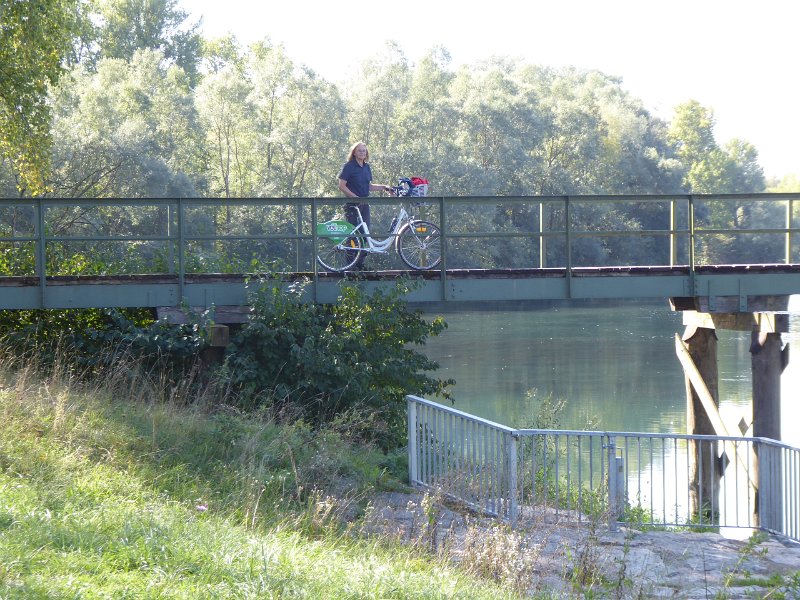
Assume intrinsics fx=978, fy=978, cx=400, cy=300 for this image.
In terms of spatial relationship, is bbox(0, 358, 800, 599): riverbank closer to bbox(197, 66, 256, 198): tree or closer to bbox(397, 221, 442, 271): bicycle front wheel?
bbox(397, 221, 442, 271): bicycle front wheel

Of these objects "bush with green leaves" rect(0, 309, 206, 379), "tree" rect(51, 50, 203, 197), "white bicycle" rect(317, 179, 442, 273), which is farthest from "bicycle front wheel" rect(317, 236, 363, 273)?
"tree" rect(51, 50, 203, 197)

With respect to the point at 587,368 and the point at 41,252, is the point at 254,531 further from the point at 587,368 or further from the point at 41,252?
the point at 587,368

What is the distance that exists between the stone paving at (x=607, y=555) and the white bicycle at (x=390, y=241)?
15.6 ft

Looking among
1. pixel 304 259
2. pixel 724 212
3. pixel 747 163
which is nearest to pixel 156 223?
pixel 304 259

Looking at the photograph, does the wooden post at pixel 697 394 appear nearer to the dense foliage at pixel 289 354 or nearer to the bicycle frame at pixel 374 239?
the dense foliage at pixel 289 354

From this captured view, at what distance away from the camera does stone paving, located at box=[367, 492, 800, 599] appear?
A: 21.9 feet

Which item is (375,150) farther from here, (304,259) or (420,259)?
(420,259)

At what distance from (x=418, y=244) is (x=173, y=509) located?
739 cm

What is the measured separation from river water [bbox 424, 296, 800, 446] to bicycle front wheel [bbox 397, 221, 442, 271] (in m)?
3.06

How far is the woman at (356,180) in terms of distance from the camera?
42.3 feet

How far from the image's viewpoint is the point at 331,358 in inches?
455

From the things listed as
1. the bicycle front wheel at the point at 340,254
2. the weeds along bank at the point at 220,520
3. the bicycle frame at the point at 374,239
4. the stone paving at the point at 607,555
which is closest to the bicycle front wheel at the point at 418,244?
the bicycle frame at the point at 374,239

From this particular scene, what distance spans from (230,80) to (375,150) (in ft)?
24.1

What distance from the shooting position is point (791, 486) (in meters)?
9.06
